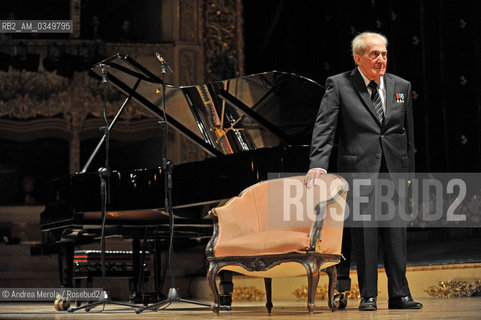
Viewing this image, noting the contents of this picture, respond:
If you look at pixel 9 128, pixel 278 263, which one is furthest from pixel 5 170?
pixel 278 263

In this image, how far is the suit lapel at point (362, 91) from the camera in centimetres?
350

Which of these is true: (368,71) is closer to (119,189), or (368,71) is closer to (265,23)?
(119,189)

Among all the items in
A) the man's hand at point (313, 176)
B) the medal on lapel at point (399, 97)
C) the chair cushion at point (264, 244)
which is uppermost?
the medal on lapel at point (399, 97)

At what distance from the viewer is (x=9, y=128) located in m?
9.43

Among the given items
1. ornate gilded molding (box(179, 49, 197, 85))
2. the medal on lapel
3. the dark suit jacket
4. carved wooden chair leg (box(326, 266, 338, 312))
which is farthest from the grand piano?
ornate gilded molding (box(179, 49, 197, 85))

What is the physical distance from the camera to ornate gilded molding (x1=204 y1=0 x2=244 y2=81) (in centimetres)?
929

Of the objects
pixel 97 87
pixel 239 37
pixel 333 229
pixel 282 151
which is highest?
pixel 239 37

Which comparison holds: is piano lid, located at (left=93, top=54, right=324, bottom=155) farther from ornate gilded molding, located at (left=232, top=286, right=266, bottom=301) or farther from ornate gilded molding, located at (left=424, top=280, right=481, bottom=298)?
ornate gilded molding, located at (left=232, top=286, right=266, bottom=301)

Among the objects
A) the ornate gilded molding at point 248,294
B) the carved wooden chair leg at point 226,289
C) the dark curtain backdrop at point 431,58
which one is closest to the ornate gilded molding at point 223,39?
the dark curtain backdrop at point 431,58

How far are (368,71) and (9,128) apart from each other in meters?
6.92

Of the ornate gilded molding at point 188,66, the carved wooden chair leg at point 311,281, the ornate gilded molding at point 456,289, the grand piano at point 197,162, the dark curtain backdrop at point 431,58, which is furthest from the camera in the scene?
the ornate gilded molding at point 188,66

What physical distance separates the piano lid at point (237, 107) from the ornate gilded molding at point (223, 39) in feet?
13.8

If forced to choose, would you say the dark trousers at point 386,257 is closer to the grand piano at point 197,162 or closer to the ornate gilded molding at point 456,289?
the grand piano at point 197,162

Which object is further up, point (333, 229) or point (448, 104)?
point (448, 104)
